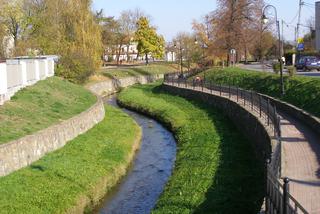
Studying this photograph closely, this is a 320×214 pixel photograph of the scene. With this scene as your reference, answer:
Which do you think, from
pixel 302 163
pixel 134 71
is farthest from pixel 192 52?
pixel 302 163

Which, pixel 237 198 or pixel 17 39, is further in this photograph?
pixel 17 39

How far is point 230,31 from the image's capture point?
5338 centimetres

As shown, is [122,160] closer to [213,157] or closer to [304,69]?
[213,157]

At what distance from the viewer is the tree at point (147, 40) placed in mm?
90562

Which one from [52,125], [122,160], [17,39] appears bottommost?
[122,160]

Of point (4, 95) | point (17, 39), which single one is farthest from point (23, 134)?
point (17, 39)

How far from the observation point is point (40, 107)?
85.8 ft

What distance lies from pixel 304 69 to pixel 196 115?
20032mm

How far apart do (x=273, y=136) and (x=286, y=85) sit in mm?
13088

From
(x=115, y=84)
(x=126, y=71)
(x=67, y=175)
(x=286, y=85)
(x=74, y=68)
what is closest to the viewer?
(x=67, y=175)

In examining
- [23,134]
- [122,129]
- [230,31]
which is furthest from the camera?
[230,31]

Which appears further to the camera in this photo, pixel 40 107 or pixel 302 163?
pixel 40 107

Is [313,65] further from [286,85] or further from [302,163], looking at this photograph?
[302,163]

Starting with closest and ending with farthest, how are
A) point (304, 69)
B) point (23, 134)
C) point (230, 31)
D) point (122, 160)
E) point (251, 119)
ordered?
point (23, 134) < point (122, 160) < point (251, 119) < point (304, 69) < point (230, 31)
